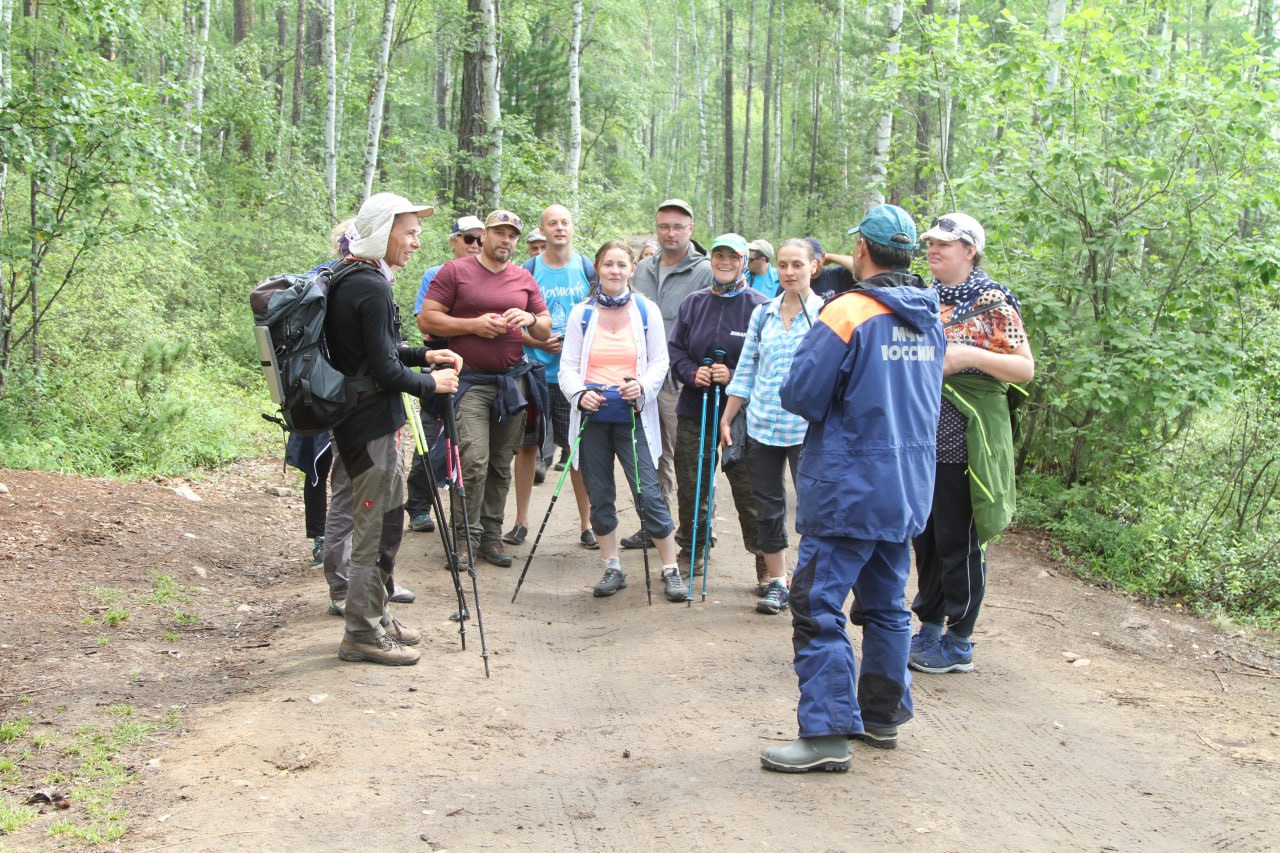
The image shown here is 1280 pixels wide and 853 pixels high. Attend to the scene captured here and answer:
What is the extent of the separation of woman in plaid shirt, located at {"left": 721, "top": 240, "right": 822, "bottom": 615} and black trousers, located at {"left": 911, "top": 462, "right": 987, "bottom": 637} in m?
0.97

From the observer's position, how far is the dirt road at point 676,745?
3604mm

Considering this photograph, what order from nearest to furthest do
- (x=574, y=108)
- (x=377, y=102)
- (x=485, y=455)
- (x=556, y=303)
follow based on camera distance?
(x=485, y=455) → (x=556, y=303) → (x=377, y=102) → (x=574, y=108)

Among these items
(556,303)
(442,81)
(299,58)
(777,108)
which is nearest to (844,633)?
(556,303)

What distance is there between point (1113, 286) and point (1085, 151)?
3.54 feet

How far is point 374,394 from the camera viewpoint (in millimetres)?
5105

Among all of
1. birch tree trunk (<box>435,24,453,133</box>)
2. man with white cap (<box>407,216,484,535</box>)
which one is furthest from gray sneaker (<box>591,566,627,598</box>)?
birch tree trunk (<box>435,24,453,133</box>)

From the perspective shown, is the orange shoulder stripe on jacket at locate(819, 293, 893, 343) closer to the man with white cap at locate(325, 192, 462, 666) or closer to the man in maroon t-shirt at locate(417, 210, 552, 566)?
the man with white cap at locate(325, 192, 462, 666)

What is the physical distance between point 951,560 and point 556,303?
3848 mm

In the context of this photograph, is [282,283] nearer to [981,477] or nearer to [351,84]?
[981,477]

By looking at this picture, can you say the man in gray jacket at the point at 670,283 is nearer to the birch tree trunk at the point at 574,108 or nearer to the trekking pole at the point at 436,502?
the trekking pole at the point at 436,502

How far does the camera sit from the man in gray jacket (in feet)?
24.6

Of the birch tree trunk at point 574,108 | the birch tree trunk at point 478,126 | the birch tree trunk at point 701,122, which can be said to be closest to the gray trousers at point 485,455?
the birch tree trunk at point 478,126

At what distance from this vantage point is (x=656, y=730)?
180 inches

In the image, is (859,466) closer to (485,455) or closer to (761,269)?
(485,455)
